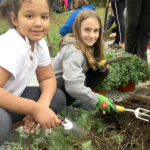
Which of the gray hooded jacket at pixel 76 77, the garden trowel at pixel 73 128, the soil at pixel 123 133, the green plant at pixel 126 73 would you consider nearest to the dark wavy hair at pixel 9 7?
the gray hooded jacket at pixel 76 77

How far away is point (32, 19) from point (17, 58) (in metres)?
0.26

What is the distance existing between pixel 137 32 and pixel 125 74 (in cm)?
89

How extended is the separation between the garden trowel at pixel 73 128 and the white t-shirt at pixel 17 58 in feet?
1.30

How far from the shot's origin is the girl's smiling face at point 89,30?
2051 mm

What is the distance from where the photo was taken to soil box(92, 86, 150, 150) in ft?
5.52

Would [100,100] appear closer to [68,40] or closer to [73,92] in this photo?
[73,92]

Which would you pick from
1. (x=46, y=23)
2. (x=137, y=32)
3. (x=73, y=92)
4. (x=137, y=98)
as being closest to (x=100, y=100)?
(x=73, y=92)

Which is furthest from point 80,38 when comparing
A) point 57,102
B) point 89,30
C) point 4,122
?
point 4,122

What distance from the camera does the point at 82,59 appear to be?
6.51 ft

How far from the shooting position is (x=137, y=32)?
10.8ft

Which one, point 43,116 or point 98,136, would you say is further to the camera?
point 98,136

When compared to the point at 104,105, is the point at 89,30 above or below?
above

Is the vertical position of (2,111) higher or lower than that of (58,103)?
higher

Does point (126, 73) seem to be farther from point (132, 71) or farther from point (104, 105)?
point (104, 105)
